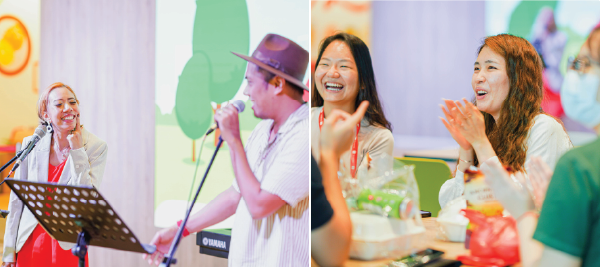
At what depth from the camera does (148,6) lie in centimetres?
326

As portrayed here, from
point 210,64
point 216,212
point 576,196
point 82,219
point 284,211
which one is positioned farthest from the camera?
point 210,64

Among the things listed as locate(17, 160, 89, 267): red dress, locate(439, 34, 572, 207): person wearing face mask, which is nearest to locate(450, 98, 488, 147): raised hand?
locate(439, 34, 572, 207): person wearing face mask

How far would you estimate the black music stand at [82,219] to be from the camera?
1874 mm

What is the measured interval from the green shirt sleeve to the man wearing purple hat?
121cm

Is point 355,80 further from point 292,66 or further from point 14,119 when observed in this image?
point 14,119

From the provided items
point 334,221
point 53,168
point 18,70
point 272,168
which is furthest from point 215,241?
point 18,70

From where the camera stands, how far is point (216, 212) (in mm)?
2605

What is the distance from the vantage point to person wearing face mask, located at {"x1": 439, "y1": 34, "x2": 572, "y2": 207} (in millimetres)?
1290

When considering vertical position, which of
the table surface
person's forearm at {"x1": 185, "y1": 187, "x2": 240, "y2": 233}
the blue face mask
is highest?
the blue face mask

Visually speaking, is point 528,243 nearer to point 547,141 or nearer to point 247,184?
point 547,141

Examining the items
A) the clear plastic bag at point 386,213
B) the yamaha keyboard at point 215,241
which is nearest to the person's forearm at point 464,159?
the clear plastic bag at point 386,213

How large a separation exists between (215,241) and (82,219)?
36.3 inches

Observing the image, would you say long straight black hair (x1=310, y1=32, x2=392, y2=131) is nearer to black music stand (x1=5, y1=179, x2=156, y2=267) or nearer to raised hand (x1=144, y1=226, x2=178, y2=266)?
black music stand (x1=5, y1=179, x2=156, y2=267)

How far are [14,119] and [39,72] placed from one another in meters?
0.42
